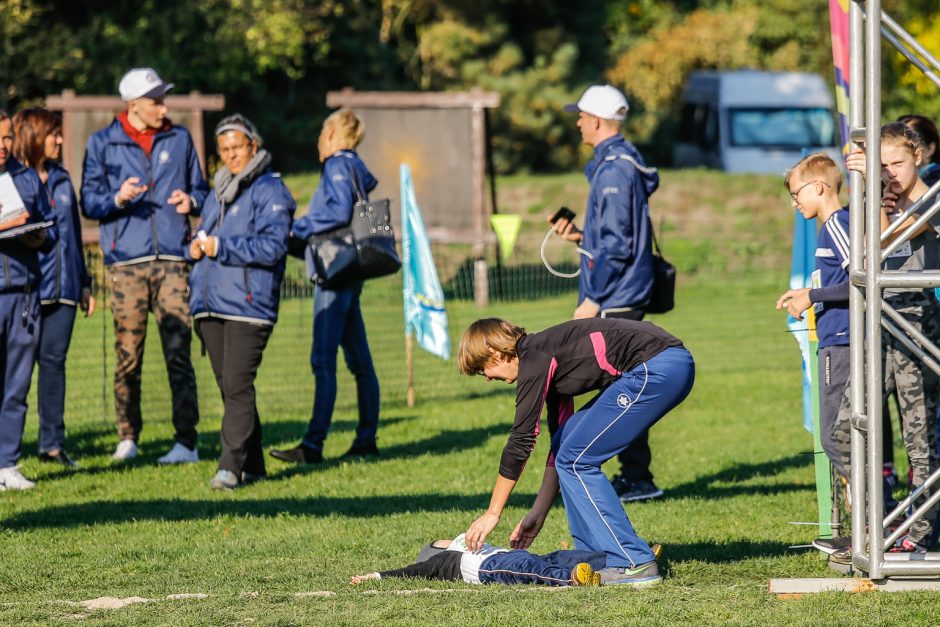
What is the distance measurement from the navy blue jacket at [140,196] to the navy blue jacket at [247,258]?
2.42 feet

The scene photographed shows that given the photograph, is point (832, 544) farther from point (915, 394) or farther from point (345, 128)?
point (345, 128)

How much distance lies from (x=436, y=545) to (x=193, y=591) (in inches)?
44.4

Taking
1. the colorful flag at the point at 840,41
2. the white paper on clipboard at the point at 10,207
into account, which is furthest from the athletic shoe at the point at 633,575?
the white paper on clipboard at the point at 10,207

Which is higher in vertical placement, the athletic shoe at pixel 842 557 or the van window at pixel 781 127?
the van window at pixel 781 127

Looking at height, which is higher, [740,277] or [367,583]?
[367,583]

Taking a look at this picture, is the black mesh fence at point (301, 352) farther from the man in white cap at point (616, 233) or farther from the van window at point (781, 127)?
the van window at point (781, 127)

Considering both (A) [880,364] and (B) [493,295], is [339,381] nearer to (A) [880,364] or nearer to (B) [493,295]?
(B) [493,295]

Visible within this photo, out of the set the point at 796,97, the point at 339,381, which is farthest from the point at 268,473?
the point at 796,97

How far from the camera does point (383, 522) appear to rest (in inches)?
313

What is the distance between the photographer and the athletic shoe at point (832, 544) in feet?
22.0

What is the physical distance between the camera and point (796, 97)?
30922 millimetres

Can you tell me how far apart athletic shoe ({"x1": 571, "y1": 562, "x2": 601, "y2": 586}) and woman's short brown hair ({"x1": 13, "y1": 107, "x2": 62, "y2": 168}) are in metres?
4.95

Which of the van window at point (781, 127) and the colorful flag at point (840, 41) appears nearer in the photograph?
the colorful flag at point (840, 41)

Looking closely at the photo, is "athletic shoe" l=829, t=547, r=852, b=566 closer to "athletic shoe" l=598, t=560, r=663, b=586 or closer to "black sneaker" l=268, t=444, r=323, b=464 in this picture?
"athletic shoe" l=598, t=560, r=663, b=586
